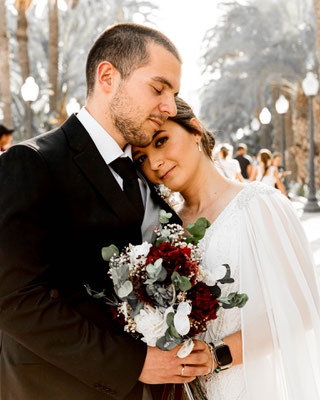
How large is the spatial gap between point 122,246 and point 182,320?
1.72 feet

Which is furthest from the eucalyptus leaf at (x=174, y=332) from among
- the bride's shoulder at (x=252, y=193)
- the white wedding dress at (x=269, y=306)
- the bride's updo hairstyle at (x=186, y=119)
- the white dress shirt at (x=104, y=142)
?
the bride's updo hairstyle at (x=186, y=119)

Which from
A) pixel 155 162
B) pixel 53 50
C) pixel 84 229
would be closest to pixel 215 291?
pixel 84 229

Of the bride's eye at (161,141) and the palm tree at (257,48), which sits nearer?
the bride's eye at (161,141)

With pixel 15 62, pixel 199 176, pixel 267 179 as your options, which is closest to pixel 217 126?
pixel 15 62

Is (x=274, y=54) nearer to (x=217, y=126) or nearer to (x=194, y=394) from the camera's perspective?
(x=217, y=126)

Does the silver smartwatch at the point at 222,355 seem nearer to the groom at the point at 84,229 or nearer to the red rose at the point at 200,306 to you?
the groom at the point at 84,229

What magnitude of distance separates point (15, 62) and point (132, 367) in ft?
103

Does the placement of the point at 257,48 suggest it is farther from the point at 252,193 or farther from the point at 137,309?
the point at 137,309

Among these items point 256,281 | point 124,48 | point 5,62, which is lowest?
point 5,62

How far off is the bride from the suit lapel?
22.7 inches

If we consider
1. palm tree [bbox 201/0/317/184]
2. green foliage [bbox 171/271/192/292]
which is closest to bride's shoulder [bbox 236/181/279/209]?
green foliage [bbox 171/271/192/292]

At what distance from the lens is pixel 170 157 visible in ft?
9.46

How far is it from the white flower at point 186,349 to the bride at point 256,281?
41cm

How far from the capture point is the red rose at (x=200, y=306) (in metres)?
1.94
